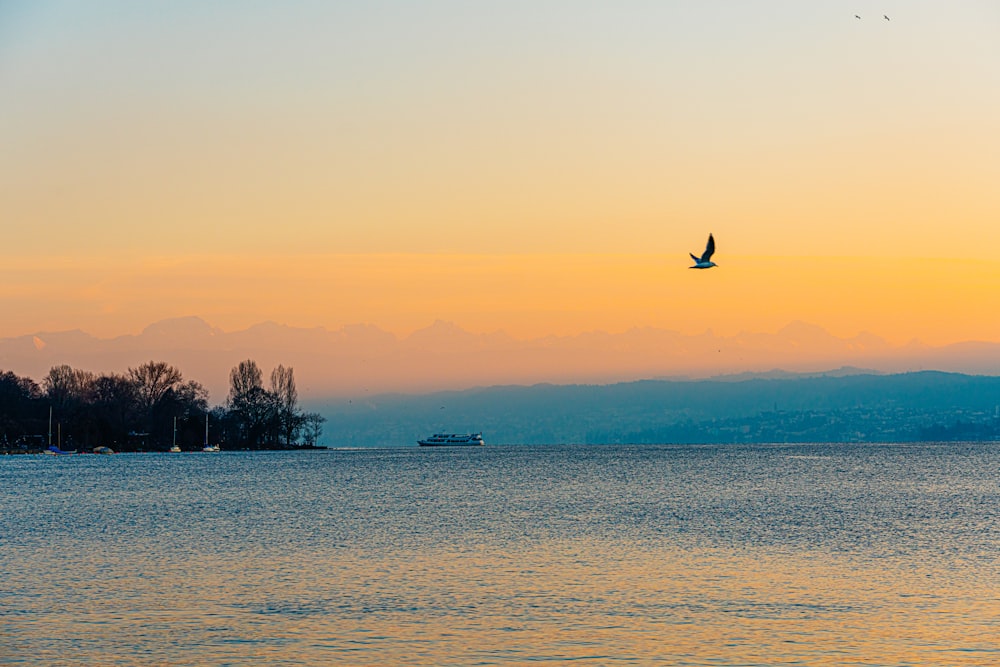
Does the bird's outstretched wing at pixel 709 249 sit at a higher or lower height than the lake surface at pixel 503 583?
higher

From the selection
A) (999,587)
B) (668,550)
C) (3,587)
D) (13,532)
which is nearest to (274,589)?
(3,587)

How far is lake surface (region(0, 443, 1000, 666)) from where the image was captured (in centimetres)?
2881

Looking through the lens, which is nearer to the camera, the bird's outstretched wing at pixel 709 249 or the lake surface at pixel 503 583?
the lake surface at pixel 503 583

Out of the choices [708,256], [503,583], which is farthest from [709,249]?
[503,583]

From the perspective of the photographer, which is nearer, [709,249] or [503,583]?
[503,583]

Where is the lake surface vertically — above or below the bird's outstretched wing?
below

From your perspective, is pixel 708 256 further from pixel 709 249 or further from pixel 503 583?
pixel 503 583

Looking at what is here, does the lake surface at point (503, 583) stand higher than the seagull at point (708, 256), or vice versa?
the seagull at point (708, 256)

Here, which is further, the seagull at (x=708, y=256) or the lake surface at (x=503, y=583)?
the seagull at (x=708, y=256)

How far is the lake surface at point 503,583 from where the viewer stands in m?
28.8

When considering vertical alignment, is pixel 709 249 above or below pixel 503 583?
above

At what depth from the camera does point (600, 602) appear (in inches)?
1375

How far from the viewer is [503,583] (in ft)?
127

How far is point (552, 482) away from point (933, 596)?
75.3 meters
